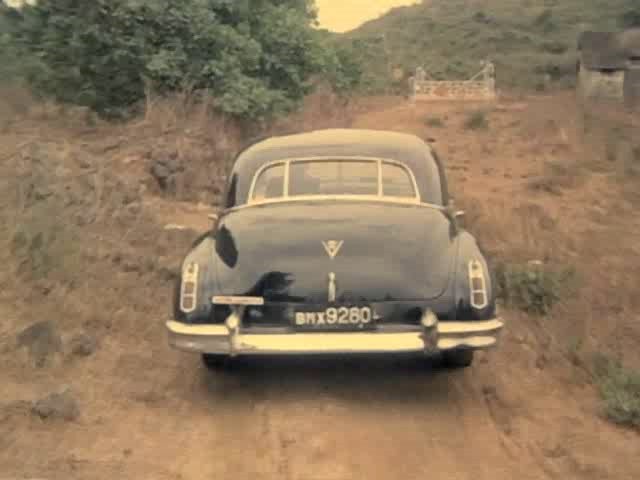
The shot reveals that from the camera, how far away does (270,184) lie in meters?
6.39

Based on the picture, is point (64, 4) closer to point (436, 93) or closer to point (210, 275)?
point (210, 275)

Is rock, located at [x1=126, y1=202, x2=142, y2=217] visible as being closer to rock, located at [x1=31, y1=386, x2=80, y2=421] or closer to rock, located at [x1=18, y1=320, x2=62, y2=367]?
rock, located at [x1=18, y1=320, x2=62, y2=367]

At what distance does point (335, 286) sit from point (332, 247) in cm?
28

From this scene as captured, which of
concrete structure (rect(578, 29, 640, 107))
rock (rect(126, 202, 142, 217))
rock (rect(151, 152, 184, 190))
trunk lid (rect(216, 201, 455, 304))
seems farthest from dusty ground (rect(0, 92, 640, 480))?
concrete structure (rect(578, 29, 640, 107))

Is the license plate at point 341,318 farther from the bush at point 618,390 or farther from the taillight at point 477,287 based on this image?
the bush at point 618,390

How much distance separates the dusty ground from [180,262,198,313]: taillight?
655 millimetres

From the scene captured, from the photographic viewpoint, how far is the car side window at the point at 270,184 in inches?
250

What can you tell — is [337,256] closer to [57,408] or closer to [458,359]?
[458,359]

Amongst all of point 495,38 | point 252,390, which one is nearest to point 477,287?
point 252,390

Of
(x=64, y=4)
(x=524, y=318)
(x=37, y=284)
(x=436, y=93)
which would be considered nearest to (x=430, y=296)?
(x=524, y=318)

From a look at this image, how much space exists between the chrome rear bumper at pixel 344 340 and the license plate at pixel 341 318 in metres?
0.05

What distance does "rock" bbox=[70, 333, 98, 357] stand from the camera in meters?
6.21

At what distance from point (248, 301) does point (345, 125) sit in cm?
1278

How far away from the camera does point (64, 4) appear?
39.7 feet
